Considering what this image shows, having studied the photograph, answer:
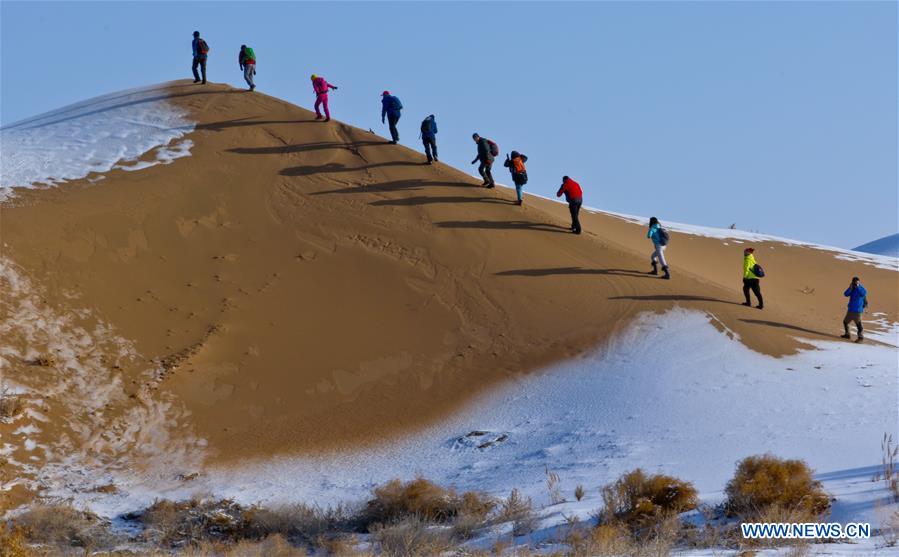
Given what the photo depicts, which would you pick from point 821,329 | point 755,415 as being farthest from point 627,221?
point 755,415

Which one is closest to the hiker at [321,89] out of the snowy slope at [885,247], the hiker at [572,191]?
the hiker at [572,191]

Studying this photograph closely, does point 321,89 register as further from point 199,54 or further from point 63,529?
point 63,529

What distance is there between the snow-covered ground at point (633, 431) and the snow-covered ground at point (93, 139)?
35.0ft

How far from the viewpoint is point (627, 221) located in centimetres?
3216

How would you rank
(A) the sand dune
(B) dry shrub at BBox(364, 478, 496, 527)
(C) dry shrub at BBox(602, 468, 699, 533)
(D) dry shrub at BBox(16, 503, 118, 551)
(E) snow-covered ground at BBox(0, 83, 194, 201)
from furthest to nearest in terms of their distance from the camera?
(E) snow-covered ground at BBox(0, 83, 194, 201) → (A) the sand dune → (B) dry shrub at BBox(364, 478, 496, 527) → (D) dry shrub at BBox(16, 503, 118, 551) → (C) dry shrub at BBox(602, 468, 699, 533)

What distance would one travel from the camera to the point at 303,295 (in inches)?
744

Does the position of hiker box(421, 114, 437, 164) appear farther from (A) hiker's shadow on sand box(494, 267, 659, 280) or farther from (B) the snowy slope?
(B) the snowy slope

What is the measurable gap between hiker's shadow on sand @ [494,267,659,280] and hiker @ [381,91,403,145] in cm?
591

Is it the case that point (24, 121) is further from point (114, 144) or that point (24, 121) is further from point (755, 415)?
point (755, 415)

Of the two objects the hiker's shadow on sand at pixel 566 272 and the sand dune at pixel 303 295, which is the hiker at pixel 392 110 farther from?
the hiker's shadow on sand at pixel 566 272

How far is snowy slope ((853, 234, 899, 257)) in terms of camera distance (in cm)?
5244

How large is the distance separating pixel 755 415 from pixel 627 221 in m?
17.8

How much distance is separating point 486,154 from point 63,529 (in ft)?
43.1

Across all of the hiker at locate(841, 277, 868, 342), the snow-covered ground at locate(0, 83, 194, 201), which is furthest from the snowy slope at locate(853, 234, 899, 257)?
the snow-covered ground at locate(0, 83, 194, 201)
